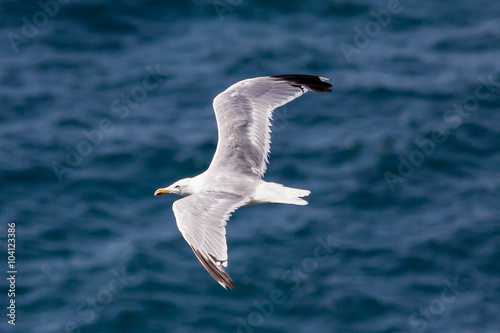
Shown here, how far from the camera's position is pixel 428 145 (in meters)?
22.0

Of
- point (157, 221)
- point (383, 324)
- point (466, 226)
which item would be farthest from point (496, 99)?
point (157, 221)

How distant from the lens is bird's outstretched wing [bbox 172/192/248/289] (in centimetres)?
1098

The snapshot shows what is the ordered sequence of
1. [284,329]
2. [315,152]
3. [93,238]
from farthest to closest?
[315,152]
[93,238]
[284,329]

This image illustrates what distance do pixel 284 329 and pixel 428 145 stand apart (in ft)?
20.6

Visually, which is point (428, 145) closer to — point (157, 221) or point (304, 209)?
point (304, 209)
